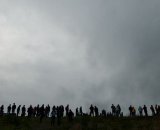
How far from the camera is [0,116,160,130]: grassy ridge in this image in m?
33.5

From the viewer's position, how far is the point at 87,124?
3578cm

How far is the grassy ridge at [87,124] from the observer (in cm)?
3350

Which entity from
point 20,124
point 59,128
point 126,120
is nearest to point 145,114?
point 126,120

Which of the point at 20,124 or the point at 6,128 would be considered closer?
the point at 6,128

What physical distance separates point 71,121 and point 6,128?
8.17 meters

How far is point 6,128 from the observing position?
1373 inches

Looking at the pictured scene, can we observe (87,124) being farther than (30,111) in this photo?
No

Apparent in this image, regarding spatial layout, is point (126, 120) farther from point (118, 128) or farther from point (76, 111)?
point (76, 111)

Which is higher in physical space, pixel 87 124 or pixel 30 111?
pixel 30 111

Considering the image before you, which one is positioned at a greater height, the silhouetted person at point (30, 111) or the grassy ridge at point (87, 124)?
the silhouetted person at point (30, 111)

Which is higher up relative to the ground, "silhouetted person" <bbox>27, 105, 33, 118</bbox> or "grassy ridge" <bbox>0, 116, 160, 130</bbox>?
"silhouetted person" <bbox>27, 105, 33, 118</bbox>

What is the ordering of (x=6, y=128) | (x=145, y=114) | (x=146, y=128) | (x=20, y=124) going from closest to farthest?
(x=146, y=128)
(x=6, y=128)
(x=20, y=124)
(x=145, y=114)

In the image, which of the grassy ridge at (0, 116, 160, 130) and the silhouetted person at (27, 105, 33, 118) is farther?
the silhouetted person at (27, 105, 33, 118)

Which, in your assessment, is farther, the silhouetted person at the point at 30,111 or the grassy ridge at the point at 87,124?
the silhouetted person at the point at 30,111
